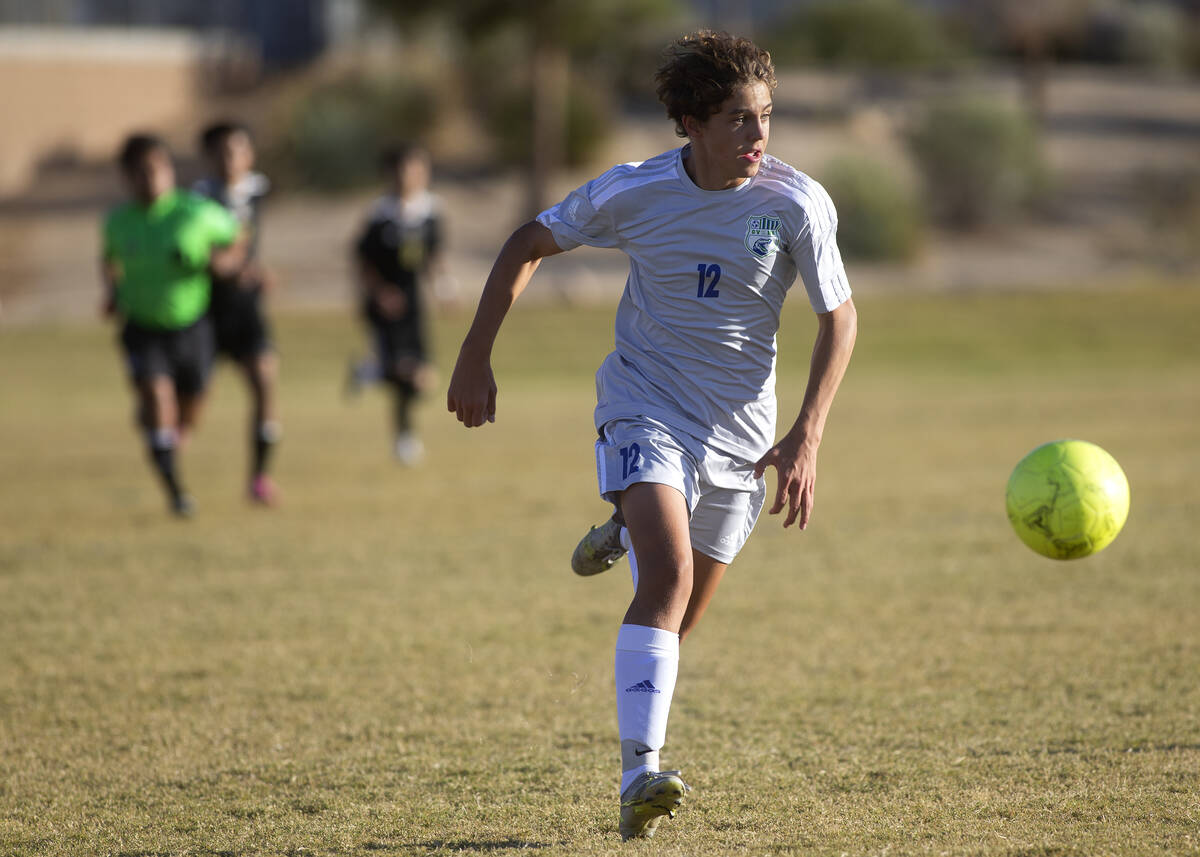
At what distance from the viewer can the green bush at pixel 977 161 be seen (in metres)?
32.1

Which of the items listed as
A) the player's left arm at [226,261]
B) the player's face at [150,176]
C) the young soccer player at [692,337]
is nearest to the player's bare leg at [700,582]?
the young soccer player at [692,337]

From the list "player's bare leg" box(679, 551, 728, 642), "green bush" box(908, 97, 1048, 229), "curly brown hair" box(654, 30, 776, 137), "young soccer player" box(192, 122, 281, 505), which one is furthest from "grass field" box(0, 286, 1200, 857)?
"green bush" box(908, 97, 1048, 229)

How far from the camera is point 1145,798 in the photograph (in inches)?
159

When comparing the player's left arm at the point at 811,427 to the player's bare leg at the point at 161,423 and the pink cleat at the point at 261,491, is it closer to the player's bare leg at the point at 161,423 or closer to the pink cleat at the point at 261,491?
the player's bare leg at the point at 161,423

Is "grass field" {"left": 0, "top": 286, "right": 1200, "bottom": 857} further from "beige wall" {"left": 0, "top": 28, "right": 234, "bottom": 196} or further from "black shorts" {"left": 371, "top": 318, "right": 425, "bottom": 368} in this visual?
"beige wall" {"left": 0, "top": 28, "right": 234, "bottom": 196}

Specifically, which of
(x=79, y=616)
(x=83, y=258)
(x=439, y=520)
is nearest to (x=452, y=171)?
(x=83, y=258)

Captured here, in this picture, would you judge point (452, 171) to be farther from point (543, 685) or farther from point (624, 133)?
point (543, 685)

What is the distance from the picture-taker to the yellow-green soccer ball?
4.89 metres

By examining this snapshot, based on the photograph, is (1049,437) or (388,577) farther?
(1049,437)

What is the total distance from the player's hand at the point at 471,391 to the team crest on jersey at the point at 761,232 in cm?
87

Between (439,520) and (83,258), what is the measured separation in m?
22.1

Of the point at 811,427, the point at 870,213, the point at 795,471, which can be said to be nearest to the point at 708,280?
the point at 811,427

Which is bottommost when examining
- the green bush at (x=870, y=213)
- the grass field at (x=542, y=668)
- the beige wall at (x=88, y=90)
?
the grass field at (x=542, y=668)

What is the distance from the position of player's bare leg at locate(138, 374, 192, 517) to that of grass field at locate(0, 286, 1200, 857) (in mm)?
369
